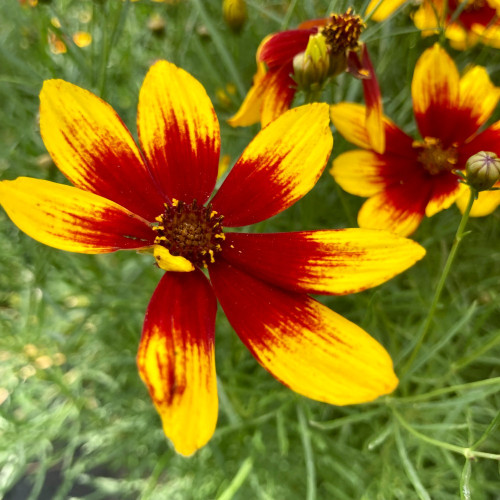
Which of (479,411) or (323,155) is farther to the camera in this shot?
(479,411)

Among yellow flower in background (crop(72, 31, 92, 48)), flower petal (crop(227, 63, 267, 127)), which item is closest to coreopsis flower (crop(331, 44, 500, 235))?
flower petal (crop(227, 63, 267, 127))

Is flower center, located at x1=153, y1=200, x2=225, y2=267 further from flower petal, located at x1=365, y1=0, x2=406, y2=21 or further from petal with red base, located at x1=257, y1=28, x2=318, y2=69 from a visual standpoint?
flower petal, located at x1=365, y1=0, x2=406, y2=21

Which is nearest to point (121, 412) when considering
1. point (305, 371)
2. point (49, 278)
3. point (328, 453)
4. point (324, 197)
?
point (49, 278)

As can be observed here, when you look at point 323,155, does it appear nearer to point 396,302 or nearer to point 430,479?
point 396,302

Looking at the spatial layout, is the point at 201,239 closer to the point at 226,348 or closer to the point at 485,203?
the point at 485,203

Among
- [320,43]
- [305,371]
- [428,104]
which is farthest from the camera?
[428,104]

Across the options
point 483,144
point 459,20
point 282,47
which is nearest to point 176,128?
point 282,47
